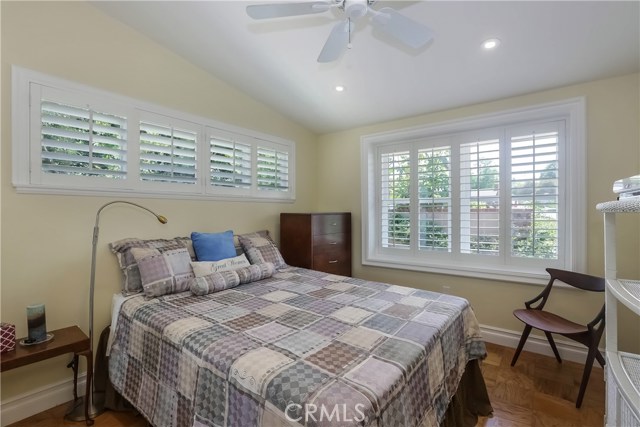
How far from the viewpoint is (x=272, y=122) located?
3383 mm

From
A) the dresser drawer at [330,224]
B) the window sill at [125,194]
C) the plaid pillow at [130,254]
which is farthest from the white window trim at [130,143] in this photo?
the dresser drawer at [330,224]

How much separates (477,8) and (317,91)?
1517 millimetres

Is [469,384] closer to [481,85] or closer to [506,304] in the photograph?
[506,304]

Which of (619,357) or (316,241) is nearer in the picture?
(619,357)

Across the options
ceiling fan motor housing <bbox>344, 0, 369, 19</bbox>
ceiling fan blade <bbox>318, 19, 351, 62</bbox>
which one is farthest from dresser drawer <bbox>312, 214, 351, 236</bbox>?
ceiling fan motor housing <bbox>344, 0, 369, 19</bbox>

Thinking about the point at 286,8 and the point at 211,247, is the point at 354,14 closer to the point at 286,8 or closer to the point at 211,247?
the point at 286,8

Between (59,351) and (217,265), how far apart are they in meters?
1.00

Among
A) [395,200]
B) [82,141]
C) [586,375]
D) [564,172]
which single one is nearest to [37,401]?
[82,141]

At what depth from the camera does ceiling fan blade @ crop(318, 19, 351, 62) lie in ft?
5.21

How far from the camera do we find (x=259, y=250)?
2689 millimetres

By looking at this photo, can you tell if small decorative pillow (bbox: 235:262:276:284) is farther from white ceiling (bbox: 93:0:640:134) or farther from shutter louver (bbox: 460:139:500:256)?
shutter louver (bbox: 460:139:500:256)

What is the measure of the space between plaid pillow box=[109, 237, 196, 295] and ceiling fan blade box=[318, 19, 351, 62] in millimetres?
1816

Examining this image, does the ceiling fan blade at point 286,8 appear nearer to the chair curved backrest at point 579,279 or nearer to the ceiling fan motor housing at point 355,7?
the ceiling fan motor housing at point 355,7

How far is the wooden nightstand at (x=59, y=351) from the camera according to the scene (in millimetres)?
1473
